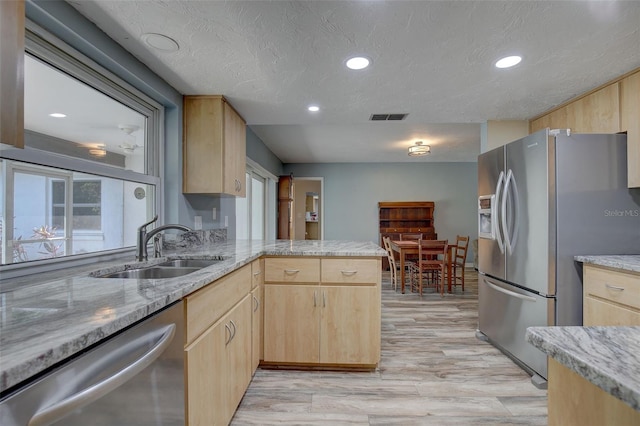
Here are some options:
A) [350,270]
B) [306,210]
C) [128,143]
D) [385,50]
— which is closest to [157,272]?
[128,143]

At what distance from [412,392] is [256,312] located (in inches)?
46.5

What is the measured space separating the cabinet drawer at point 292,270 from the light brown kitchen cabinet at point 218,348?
300 mm

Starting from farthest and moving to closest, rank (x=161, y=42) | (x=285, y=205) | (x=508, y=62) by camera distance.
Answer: (x=285, y=205), (x=508, y=62), (x=161, y=42)

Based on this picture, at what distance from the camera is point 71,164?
1.53m

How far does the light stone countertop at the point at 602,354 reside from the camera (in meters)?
0.46

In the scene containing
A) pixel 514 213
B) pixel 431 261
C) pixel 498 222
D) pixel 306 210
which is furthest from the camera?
pixel 306 210

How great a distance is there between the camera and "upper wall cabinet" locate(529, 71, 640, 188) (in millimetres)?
2041

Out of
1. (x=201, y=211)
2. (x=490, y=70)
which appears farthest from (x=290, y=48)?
(x=201, y=211)

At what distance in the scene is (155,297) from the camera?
Result: 975 mm

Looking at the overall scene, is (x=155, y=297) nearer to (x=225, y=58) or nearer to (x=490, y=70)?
(x=225, y=58)

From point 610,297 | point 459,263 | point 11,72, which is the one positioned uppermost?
point 11,72

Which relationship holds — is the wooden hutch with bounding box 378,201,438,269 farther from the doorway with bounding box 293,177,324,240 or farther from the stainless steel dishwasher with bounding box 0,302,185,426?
the stainless steel dishwasher with bounding box 0,302,185,426

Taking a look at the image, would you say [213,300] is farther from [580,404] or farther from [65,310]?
[580,404]

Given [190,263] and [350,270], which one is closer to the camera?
[190,263]
